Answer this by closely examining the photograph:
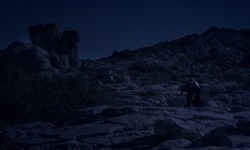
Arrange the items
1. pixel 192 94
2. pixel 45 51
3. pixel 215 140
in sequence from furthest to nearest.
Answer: pixel 45 51 → pixel 192 94 → pixel 215 140

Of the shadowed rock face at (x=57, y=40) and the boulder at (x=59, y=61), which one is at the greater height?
the shadowed rock face at (x=57, y=40)

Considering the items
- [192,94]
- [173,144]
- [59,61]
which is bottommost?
[173,144]

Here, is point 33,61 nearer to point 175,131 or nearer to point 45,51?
point 45,51

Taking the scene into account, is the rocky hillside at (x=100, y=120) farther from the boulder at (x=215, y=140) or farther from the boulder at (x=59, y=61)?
the boulder at (x=59, y=61)

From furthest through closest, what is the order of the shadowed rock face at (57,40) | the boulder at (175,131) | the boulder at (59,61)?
1. the shadowed rock face at (57,40)
2. the boulder at (59,61)
3. the boulder at (175,131)


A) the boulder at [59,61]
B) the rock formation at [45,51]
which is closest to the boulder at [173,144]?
the rock formation at [45,51]

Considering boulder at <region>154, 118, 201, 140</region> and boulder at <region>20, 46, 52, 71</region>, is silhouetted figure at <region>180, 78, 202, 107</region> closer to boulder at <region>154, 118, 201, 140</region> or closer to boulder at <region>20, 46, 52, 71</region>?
boulder at <region>154, 118, 201, 140</region>

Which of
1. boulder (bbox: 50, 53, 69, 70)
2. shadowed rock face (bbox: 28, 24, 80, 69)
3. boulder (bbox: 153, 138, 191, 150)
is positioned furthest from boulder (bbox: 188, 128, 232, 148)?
shadowed rock face (bbox: 28, 24, 80, 69)

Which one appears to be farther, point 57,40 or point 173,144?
point 57,40

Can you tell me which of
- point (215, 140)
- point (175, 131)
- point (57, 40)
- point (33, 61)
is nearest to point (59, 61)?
point (33, 61)

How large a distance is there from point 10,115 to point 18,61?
11.8 m

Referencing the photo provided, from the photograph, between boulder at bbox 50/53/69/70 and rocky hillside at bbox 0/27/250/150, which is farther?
boulder at bbox 50/53/69/70

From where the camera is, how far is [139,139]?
6.63m

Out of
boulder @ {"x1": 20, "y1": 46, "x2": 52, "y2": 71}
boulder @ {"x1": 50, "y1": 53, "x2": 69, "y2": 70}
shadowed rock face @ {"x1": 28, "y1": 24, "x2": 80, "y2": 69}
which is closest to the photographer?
boulder @ {"x1": 20, "y1": 46, "x2": 52, "y2": 71}
